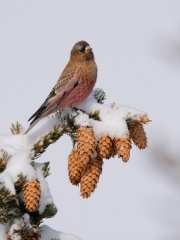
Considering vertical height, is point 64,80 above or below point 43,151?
above

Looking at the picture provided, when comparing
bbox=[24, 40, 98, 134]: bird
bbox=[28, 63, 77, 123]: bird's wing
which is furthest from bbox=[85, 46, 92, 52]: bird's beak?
bbox=[28, 63, 77, 123]: bird's wing

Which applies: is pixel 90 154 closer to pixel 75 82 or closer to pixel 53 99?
pixel 53 99

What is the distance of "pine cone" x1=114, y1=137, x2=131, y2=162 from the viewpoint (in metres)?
3.53

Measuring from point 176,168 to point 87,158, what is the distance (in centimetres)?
330

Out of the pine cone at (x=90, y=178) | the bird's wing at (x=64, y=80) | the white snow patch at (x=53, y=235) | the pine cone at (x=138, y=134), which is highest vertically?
the bird's wing at (x=64, y=80)

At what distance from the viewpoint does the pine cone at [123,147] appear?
11.6 ft

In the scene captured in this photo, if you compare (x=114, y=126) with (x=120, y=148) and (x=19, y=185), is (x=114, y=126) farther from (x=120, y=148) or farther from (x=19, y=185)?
(x=19, y=185)

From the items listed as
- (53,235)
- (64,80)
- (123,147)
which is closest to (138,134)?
(123,147)

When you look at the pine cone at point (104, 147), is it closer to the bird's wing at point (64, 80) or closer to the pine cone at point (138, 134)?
the pine cone at point (138, 134)

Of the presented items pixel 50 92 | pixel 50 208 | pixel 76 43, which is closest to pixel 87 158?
pixel 50 208

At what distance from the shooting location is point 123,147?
356cm

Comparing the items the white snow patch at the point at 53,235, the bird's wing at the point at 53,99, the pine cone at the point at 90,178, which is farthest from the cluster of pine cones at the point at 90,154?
the bird's wing at the point at 53,99

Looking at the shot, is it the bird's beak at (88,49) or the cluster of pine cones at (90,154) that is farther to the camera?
the bird's beak at (88,49)

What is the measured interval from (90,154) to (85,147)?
5 centimetres
